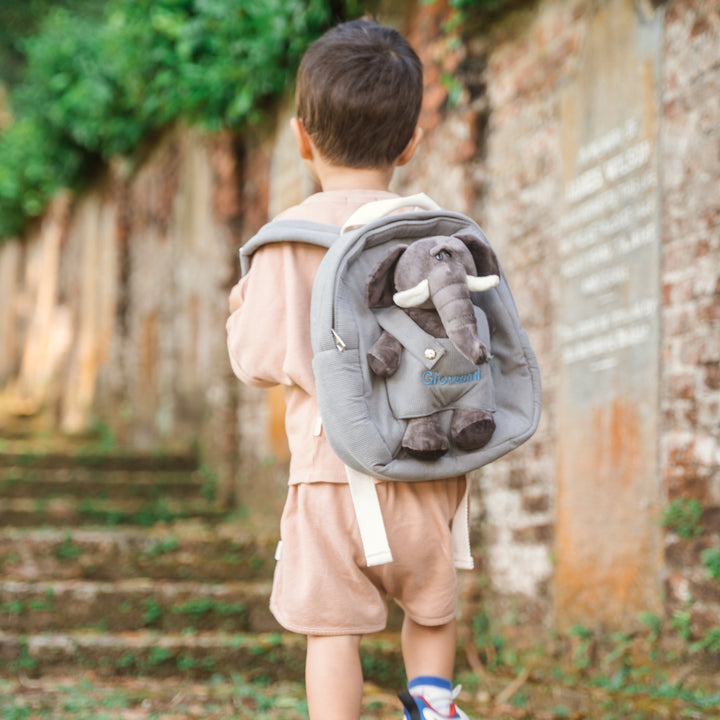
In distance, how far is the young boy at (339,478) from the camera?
185 cm

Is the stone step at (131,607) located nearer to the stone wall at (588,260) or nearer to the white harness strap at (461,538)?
the stone wall at (588,260)

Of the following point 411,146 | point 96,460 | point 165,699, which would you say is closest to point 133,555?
point 165,699

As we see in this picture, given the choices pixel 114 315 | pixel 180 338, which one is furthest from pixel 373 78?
pixel 114 315

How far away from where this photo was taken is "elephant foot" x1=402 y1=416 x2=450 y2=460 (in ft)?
5.82

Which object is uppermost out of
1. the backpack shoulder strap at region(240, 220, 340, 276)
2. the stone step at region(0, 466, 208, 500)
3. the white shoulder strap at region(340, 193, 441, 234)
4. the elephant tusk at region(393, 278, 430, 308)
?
the white shoulder strap at region(340, 193, 441, 234)

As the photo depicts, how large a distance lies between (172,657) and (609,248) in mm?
2166

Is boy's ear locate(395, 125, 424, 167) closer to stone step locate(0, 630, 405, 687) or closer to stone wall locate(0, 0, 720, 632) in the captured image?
stone wall locate(0, 0, 720, 632)

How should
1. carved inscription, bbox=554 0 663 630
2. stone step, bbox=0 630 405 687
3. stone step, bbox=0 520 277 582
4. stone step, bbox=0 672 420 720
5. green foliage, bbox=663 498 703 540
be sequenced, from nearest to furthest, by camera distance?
green foliage, bbox=663 498 703 540 → stone step, bbox=0 672 420 720 → carved inscription, bbox=554 0 663 630 → stone step, bbox=0 630 405 687 → stone step, bbox=0 520 277 582

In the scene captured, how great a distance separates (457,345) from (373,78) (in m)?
0.60

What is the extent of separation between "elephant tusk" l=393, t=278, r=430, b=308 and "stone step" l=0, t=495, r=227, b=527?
388cm

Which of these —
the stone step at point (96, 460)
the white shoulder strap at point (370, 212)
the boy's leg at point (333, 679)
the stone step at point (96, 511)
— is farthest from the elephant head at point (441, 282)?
the stone step at point (96, 460)

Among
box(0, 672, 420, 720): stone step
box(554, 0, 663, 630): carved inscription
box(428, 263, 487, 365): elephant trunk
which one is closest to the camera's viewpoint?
box(428, 263, 487, 365): elephant trunk

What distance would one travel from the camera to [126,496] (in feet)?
19.5

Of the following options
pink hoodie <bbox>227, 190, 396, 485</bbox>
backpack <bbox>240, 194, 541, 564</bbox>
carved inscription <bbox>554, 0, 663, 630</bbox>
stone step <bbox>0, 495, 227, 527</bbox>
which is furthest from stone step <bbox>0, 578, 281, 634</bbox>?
backpack <bbox>240, 194, 541, 564</bbox>
